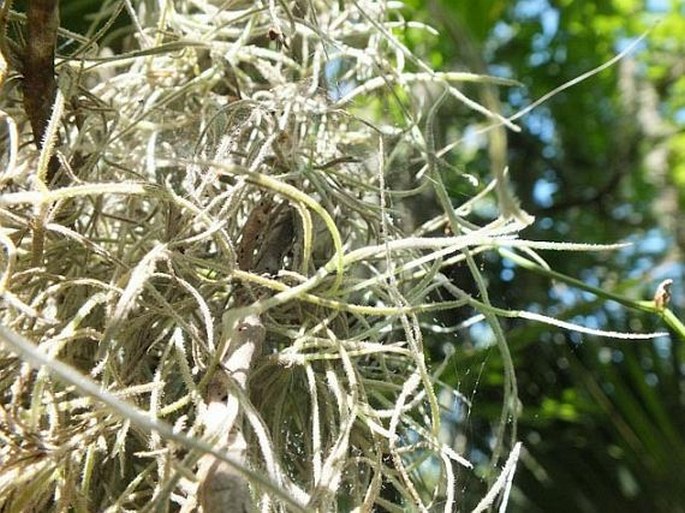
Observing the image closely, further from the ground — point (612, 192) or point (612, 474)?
point (612, 192)

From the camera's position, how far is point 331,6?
1.65ft

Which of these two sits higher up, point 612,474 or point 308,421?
point 308,421

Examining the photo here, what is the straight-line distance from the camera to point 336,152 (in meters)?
0.48

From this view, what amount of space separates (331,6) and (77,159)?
0.16 metres

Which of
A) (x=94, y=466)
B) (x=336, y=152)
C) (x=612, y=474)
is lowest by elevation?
(x=612, y=474)

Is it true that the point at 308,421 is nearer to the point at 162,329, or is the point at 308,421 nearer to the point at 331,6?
the point at 162,329

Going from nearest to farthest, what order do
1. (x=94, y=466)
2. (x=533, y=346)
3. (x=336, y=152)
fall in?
(x=94, y=466) → (x=336, y=152) → (x=533, y=346)

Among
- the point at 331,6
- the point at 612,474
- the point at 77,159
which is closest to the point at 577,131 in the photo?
the point at 612,474

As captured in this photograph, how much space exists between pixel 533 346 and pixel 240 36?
2.04ft

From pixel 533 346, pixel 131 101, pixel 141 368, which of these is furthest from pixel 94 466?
pixel 533 346

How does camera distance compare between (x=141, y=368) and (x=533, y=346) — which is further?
(x=533, y=346)

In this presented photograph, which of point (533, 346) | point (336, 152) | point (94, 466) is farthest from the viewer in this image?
point (533, 346)

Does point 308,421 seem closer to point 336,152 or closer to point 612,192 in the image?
point 336,152

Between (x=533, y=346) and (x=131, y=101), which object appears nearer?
(x=131, y=101)
